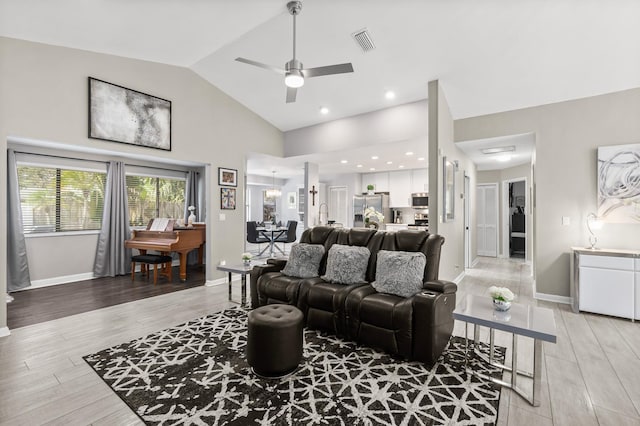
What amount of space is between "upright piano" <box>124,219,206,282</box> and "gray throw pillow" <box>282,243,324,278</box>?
2.72m

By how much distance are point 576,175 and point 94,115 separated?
6.57 metres

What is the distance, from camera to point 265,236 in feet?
27.2

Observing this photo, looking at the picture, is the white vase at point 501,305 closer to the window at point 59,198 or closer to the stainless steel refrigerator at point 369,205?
the stainless steel refrigerator at point 369,205

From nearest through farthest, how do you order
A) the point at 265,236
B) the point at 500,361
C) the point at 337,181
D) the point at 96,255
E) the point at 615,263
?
1. the point at 500,361
2. the point at 615,263
3. the point at 96,255
4. the point at 265,236
5. the point at 337,181

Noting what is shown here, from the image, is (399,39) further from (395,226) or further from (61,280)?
(61,280)

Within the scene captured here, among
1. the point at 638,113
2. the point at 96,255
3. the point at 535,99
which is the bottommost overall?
the point at 96,255

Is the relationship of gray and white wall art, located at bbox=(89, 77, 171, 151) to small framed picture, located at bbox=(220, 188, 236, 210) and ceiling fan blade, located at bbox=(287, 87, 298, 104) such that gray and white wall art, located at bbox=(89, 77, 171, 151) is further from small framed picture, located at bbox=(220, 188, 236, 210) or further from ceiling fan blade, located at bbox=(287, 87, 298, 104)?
ceiling fan blade, located at bbox=(287, 87, 298, 104)

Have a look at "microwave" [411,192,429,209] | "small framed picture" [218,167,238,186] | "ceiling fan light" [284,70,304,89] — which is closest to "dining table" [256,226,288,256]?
"small framed picture" [218,167,238,186]

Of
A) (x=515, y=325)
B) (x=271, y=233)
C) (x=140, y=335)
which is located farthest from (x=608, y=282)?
(x=271, y=233)

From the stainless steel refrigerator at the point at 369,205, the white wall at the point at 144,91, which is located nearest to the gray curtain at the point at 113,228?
the white wall at the point at 144,91

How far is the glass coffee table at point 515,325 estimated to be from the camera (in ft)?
6.25

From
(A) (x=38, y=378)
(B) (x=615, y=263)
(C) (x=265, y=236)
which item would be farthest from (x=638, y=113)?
(C) (x=265, y=236)

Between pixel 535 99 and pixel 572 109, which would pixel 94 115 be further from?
pixel 572 109

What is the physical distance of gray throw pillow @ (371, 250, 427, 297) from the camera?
2.76 meters
